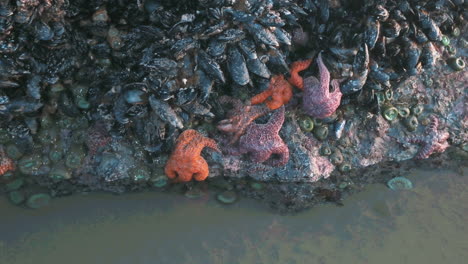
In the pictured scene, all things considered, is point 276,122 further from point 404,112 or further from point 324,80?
point 404,112

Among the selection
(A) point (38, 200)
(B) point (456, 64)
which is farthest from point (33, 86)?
(B) point (456, 64)

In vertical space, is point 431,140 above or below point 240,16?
below

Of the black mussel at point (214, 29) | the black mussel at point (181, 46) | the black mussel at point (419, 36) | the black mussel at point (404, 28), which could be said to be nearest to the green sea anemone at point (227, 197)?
the black mussel at point (181, 46)

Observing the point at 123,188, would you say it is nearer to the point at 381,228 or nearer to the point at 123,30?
the point at 123,30

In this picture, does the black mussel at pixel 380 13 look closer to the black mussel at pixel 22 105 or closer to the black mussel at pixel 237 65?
the black mussel at pixel 237 65

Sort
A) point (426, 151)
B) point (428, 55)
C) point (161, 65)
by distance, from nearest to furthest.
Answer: point (161, 65), point (428, 55), point (426, 151)

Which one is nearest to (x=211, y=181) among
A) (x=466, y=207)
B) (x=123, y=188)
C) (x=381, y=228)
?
(x=123, y=188)
